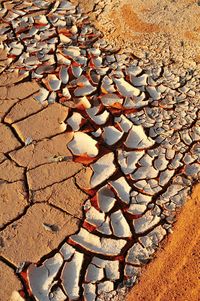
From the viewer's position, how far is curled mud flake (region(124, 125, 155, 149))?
2.84 metres

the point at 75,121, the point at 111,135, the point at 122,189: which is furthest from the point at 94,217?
the point at 75,121

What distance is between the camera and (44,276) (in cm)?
230

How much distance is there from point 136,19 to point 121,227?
1934mm

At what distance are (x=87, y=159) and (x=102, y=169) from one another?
4.6 inches

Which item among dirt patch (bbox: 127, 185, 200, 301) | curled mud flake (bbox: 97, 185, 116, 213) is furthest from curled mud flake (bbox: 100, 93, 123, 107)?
dirt patch (bbox: 127, 185, 200, 301)

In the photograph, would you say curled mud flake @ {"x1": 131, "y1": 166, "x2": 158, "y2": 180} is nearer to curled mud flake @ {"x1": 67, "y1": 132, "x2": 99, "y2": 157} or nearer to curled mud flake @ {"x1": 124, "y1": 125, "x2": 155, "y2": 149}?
curled mud flake @ {"x1": 124, "y1": 125, "x2": 155, "y2": 149}

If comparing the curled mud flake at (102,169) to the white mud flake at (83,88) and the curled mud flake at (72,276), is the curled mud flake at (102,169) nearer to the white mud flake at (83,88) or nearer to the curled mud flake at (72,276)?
the curled mud flake at (72,276)

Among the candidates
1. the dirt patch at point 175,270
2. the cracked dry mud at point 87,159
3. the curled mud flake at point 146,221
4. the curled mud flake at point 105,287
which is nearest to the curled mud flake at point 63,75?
the cracked dry mud at point 87,159

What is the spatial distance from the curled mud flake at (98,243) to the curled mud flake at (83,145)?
1.75 ft

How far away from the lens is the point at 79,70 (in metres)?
3.35

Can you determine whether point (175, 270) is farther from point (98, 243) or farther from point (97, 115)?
point (97, 115)

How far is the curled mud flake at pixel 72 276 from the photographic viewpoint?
2248 millimetres

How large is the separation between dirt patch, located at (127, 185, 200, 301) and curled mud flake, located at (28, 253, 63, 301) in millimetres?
366

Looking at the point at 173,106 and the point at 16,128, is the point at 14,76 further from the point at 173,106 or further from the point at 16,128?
the point at 173,106
